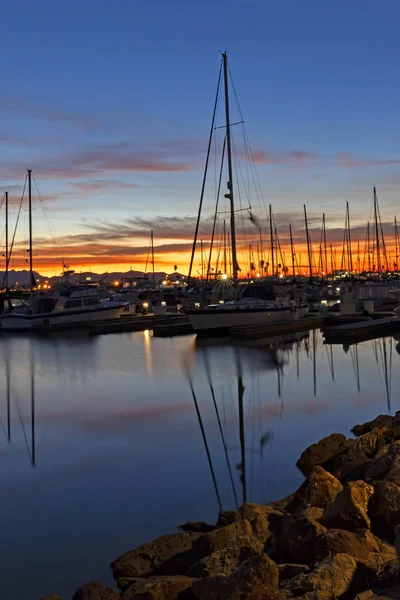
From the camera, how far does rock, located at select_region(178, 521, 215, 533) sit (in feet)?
27.7

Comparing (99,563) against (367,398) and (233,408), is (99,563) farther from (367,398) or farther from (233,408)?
(367,398)

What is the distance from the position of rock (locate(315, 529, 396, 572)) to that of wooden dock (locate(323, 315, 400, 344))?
27.2 meters

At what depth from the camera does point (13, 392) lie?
21.3 metres

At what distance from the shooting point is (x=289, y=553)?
681 cm

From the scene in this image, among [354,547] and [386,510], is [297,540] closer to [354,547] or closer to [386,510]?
[354,547]

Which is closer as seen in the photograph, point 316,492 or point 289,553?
point 289,553

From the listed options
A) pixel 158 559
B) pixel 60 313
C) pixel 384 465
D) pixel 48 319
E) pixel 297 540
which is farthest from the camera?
pixel 60 313

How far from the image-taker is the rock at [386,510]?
709cm

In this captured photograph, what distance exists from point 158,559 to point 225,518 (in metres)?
1.20

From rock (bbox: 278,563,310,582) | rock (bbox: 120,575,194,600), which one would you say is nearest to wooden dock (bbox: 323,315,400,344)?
rock (bbox: 278,563,310,582)

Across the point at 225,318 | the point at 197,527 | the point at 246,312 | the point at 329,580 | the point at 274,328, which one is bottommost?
the point at 197,527

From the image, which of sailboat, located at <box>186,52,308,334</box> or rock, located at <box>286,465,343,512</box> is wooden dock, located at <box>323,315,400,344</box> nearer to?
sailboat, located at <box>186,52,308,334</box>

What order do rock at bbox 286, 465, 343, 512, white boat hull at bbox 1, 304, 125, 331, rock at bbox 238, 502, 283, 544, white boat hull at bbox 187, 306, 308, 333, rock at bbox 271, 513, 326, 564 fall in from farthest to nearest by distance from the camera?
white boat hull at bbox 1, 304, 125, 331 < white boat hull at bbox 187, 306, 308, 333 < rock at bbox 286, 465, 343, 512 < rock at bbox 238, 502, 283, 544 < rock at bbox 271, 513, 326, 564

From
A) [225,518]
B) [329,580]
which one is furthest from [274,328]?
[329,580]
